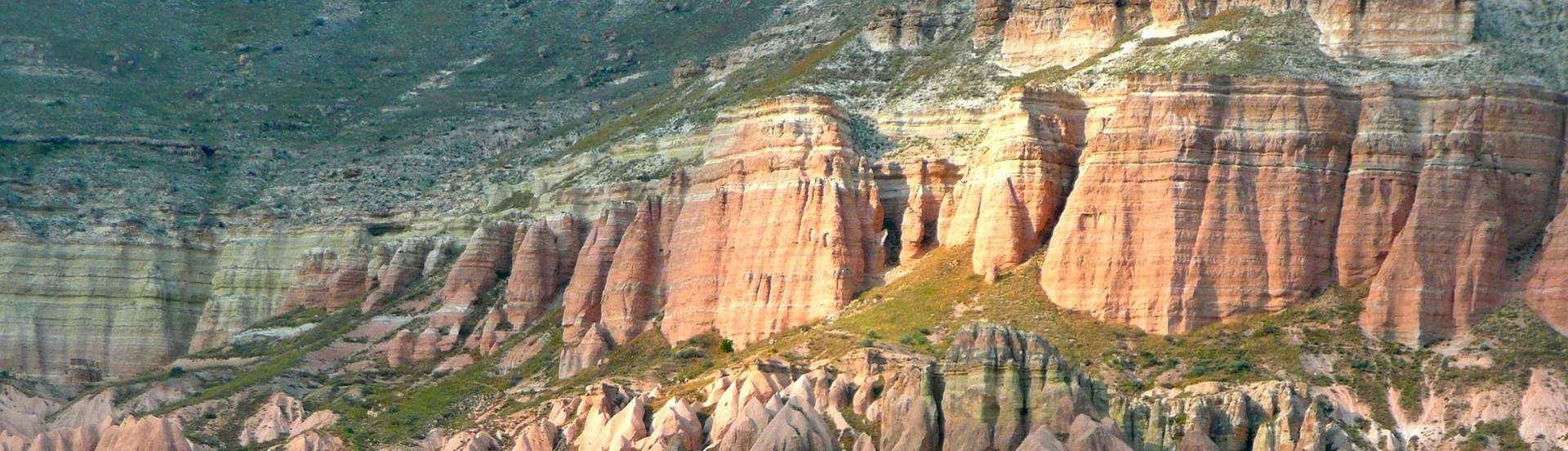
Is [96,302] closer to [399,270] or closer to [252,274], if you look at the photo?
[252,274]

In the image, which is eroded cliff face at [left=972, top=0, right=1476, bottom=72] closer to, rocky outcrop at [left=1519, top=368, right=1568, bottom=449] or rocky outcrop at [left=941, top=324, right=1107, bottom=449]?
rocky outcrop at [left=1519, top=368, right=1568, bottom=449]

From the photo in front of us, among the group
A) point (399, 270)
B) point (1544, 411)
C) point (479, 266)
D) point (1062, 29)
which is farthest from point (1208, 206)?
point (399, 270)

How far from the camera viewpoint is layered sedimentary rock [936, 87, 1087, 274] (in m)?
114

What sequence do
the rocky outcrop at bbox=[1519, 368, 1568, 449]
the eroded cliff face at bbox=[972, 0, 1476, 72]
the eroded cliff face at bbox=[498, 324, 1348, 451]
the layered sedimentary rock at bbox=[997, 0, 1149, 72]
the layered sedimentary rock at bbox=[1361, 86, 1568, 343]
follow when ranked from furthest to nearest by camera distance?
the layered sedimentary rock at bbox=[997, 0, 1149, 72] → the eroded cliff face at bbox=[972, 0, 1476, 72] → the layered sedimentary rock at bbox=[1361, 86, 1568, 343] → the rocky outcrop at bbox=[1519, 368, 1568, 449] → the eroded cliff face at bbox=[498, 324, 1348, 451]

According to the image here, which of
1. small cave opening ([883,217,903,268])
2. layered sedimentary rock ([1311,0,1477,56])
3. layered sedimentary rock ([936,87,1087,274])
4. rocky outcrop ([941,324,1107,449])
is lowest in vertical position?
rocky outcrop ([941,324,1107,449])

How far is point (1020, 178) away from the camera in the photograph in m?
115

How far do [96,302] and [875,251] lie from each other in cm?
4720

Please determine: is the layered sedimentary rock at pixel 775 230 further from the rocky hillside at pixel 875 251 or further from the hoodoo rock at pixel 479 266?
the hoodoo rock at pixel 479 266

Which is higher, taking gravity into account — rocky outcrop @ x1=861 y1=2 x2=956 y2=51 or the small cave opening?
rocky outcrop @ x1=861 y1=2 x2=956 y2=51

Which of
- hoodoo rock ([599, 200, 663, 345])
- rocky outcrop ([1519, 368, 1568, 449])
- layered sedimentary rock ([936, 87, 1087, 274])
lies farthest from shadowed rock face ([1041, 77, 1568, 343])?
hoodoo rock ([599, 200, 663, 345])

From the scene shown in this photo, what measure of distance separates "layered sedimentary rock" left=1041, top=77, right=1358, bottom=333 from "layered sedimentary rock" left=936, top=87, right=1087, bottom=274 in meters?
3.56

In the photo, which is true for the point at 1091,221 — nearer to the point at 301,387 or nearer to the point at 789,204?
the point at 789,204

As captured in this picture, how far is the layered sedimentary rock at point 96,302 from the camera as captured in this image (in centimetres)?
15412

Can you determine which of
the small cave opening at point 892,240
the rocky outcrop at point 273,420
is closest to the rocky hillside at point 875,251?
the small cave opening at point 892,240
